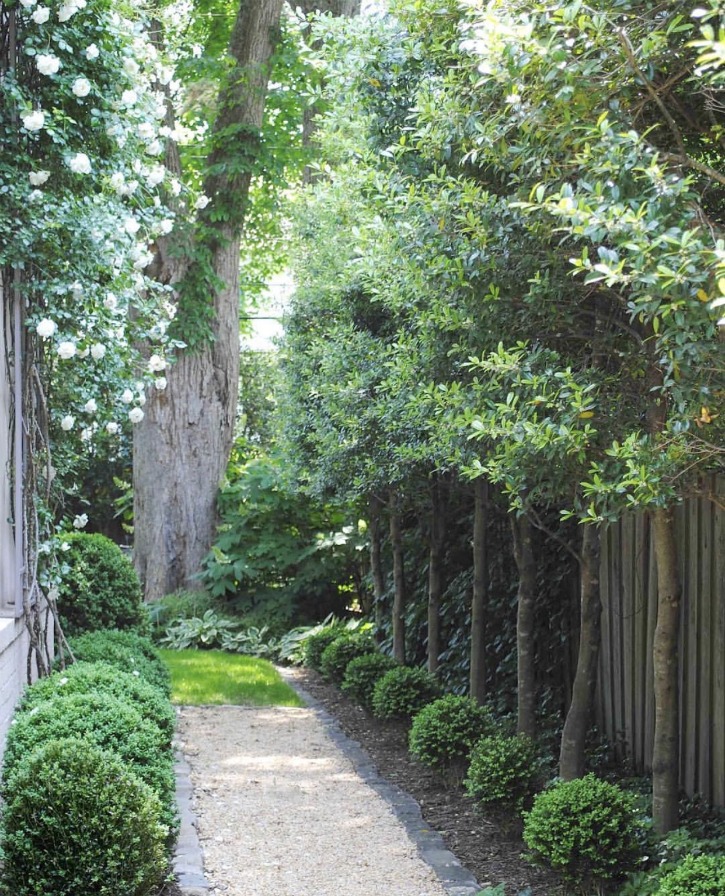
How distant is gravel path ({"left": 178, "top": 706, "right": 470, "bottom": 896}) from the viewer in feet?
15.9

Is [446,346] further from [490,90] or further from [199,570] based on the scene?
[199,570]

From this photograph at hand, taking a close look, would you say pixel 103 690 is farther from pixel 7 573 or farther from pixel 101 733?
pixel 7 573

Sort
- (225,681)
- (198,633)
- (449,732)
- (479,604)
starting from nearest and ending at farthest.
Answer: (449,732), (479,604), (225,681), (198,633)

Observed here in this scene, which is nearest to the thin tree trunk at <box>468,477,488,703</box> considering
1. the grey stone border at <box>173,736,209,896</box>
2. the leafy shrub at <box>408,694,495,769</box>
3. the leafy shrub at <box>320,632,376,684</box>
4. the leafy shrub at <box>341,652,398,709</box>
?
the leafy shrub at <box>408,694,495,769</box>

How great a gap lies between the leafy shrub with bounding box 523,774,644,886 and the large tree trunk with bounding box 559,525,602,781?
68 centimetres

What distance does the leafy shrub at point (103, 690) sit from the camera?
496cm

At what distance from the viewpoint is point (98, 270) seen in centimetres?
542

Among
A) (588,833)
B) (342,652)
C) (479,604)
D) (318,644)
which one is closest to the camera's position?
→ (588,833)

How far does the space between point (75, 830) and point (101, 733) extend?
66cm

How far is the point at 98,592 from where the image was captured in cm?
764

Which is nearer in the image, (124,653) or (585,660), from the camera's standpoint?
(585,660)

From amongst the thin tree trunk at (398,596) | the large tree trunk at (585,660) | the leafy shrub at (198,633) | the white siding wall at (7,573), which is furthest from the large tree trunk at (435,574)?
the leafy shrub at (198,633)

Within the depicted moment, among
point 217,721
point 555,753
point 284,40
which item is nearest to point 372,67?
point 555,753

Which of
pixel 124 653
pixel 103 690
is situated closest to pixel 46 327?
pixel 103 690
